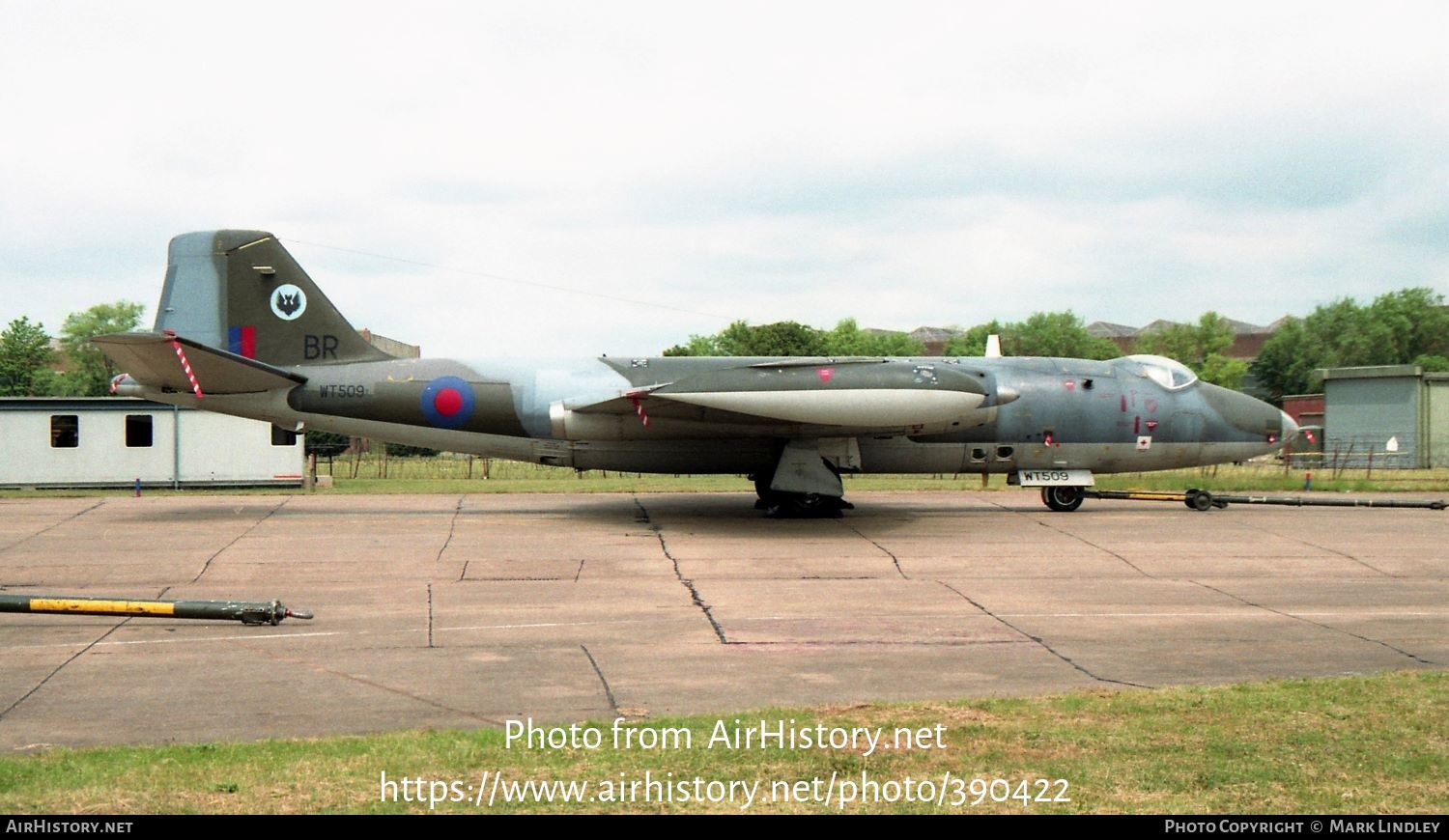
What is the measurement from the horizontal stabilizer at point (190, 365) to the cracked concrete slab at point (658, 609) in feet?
7.55

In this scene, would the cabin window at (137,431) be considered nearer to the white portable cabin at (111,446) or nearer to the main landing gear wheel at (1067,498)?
the white portable cabin at (111,446)

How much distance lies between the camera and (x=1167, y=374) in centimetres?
2167

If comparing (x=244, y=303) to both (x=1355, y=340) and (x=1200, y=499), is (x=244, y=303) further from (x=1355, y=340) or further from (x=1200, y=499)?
(x=1355, y=340)

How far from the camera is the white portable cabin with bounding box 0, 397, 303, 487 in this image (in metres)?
28.6

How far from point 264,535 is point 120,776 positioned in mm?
12132

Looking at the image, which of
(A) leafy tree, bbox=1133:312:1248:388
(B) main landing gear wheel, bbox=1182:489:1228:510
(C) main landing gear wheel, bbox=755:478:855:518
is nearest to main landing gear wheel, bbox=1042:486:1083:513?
(B) main landing gear wheel, bbox=1182:489:1228:510

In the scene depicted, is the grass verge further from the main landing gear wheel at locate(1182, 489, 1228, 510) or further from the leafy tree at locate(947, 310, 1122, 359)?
the leafy tree at locate(947, 310, 1122, 359)

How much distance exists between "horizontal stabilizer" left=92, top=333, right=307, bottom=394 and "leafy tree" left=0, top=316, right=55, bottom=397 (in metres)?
48.4

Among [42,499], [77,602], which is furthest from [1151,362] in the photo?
[42,499]

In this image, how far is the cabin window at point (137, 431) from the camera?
28.8m

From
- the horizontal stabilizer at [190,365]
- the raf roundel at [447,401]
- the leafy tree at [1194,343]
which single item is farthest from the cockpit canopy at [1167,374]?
the leafy tree at [1194,343]

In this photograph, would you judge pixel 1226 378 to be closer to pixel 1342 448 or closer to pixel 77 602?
pixel 1342 448

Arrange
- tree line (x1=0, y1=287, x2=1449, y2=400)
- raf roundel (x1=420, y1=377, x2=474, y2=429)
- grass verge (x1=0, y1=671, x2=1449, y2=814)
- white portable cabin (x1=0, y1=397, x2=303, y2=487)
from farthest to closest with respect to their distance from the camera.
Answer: tree line (x1=0, y1=287, x2=1449, y2=400)
white portable cabin (x1=0, y1=397, x2=303, y2=487)
raf roundel (x1=420, y1=377, x2=474, y2=429)
grass verge (x1=0, y1=671, x2=1449, y2=814)

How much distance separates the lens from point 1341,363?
8356 centimetres
